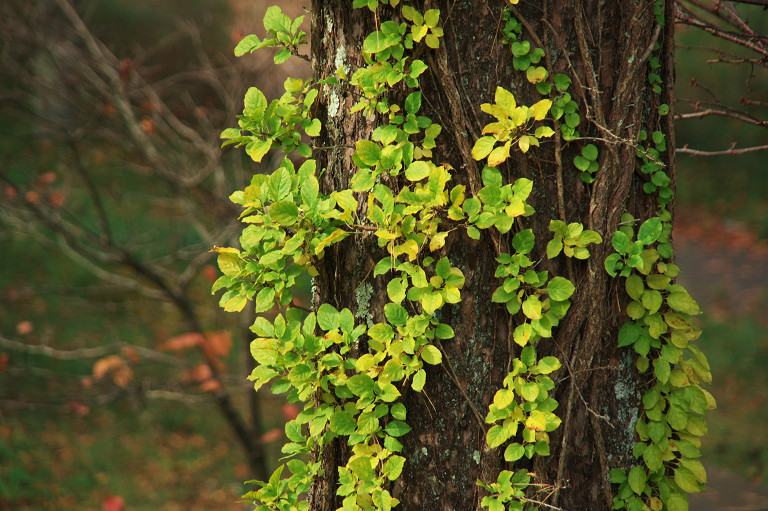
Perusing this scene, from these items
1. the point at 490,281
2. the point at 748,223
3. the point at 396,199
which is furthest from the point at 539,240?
the point at 748,223

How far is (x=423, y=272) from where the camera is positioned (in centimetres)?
136

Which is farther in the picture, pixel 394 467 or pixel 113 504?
pixel 113 504

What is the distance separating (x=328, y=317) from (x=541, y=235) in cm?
58

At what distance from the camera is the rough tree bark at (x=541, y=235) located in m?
1.39

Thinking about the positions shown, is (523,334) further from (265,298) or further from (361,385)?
(265,298)

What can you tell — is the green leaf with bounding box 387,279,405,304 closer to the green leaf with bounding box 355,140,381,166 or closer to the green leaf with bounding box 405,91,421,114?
the green leaf with bounding box 355,140,381,166

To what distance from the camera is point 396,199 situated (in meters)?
1.36

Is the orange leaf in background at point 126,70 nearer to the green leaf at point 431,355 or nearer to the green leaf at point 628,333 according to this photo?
the green leaf at point 431,355

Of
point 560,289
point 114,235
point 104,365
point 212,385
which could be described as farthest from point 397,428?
point 114,235

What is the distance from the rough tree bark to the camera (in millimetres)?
1393

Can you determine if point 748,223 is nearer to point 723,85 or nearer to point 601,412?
point 723,85

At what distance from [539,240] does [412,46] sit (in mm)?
570

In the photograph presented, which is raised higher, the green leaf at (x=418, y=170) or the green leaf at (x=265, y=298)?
the green leaf at (x=418, y=170)

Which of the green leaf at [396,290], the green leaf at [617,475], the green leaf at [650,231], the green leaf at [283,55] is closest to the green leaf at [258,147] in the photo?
the green leaf at [283,55]
